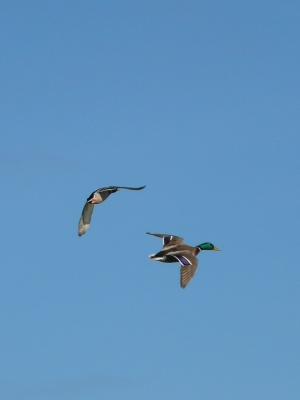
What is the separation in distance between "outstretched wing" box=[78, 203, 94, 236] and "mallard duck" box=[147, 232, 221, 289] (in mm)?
8713

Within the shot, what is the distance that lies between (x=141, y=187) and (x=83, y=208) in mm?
7739

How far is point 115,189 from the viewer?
2827 inches

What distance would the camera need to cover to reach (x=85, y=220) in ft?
240

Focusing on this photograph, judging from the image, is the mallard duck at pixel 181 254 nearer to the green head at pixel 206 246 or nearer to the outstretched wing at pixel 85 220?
the green head at pixel 206 246

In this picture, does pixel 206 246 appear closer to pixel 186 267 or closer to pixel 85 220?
pixel 186 267

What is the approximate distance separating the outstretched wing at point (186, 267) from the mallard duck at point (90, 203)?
12855 millimetres

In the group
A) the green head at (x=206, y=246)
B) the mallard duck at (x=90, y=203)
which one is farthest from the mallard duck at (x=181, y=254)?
the mallard duck at (x=90, y=203)

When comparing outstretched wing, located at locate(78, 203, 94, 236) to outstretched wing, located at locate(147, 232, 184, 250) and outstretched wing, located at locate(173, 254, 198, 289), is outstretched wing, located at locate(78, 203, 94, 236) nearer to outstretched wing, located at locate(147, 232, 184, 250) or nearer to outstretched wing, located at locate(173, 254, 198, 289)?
outstretched wing, located at locate(147, 232, 184, 250)

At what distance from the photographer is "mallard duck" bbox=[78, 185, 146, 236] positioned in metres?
71.6

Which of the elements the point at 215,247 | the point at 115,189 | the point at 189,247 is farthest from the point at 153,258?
the point at 115,189

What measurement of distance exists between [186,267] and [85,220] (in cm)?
1763

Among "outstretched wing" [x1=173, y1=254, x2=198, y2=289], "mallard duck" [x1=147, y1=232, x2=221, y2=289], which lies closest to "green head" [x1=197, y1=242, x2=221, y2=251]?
"mallard duck" [x1=147, y1=232, x2=221, y2=289]

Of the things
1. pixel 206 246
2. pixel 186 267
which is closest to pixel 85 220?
pixel 206 246

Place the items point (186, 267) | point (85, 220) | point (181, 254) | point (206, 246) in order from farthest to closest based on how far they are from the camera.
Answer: point (85, 220) < point (206, 246) < point (181, 254) < point (186, 267)
